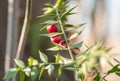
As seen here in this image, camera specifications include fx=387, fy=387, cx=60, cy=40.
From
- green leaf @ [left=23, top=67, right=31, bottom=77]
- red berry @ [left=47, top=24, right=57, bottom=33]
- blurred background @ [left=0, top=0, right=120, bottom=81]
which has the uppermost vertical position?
red berry @ [left=47, top=24, right=57, bottom=33]

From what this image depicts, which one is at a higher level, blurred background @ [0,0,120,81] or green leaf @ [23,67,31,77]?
green leaf @ [23,67,31,77]

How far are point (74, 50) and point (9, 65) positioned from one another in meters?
0.48

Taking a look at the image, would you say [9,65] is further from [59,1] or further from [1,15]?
[1,15]

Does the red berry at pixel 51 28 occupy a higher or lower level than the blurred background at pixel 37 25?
higher

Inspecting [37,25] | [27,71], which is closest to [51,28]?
[27,71]

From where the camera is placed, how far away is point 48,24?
741 millimetres

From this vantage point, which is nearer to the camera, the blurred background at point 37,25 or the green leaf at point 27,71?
the green leaf at point 27,71

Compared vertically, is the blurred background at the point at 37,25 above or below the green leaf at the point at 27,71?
below

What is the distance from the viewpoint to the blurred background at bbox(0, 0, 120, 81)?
1174 mm

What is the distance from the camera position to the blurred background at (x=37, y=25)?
3.85ft

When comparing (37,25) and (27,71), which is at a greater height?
(27,71)

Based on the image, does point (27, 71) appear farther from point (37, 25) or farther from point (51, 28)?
point (37, 25)

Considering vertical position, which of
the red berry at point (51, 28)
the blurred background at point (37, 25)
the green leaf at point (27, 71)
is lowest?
the blurred background at point (37, 25)

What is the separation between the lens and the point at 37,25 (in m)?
2.47
